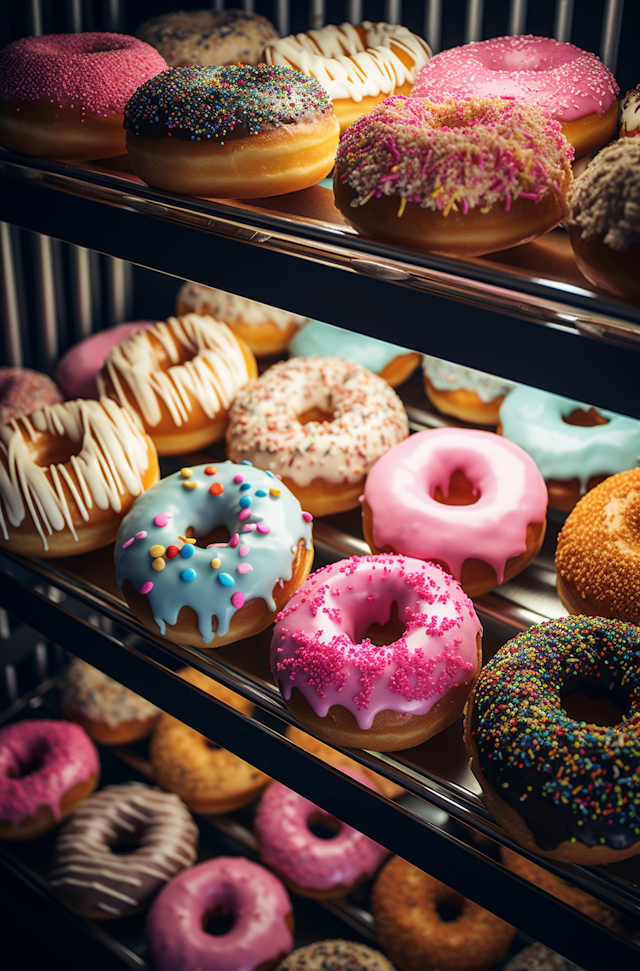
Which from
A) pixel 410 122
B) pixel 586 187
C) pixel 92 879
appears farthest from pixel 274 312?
pixel 92 879

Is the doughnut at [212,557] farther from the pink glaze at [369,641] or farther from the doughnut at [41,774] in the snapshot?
the doughnut at [41,774]

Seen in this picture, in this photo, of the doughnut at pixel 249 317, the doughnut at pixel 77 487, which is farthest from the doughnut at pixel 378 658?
the doughnut at pixel 249 317

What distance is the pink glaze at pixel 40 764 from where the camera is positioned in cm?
172

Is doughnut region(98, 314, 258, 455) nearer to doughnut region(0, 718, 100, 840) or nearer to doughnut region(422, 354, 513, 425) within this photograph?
doughnut region(422, 354, 513, 425)

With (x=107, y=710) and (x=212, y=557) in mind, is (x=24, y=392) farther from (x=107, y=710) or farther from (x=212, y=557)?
(x=212, y=557)

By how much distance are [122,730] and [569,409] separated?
1.28 m

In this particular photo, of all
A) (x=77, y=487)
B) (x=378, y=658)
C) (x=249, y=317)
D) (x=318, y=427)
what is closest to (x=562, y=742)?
(x=378, y=658)

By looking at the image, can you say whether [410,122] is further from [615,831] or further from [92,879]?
[92,879]

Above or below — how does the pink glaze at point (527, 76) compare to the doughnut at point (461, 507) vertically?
above

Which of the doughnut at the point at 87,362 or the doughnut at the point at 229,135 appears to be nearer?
the doughnut at the point at 229,135

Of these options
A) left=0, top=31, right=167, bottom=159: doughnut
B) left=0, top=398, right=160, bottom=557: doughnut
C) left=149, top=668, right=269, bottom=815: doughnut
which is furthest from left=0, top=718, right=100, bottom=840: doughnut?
left=0, top=31, right=167, bottom=159: doughnut

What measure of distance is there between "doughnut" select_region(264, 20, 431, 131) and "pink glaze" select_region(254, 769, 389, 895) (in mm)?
1293

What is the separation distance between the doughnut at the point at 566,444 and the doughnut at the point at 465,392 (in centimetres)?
11

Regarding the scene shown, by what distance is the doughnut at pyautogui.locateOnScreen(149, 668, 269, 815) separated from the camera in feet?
5.77
